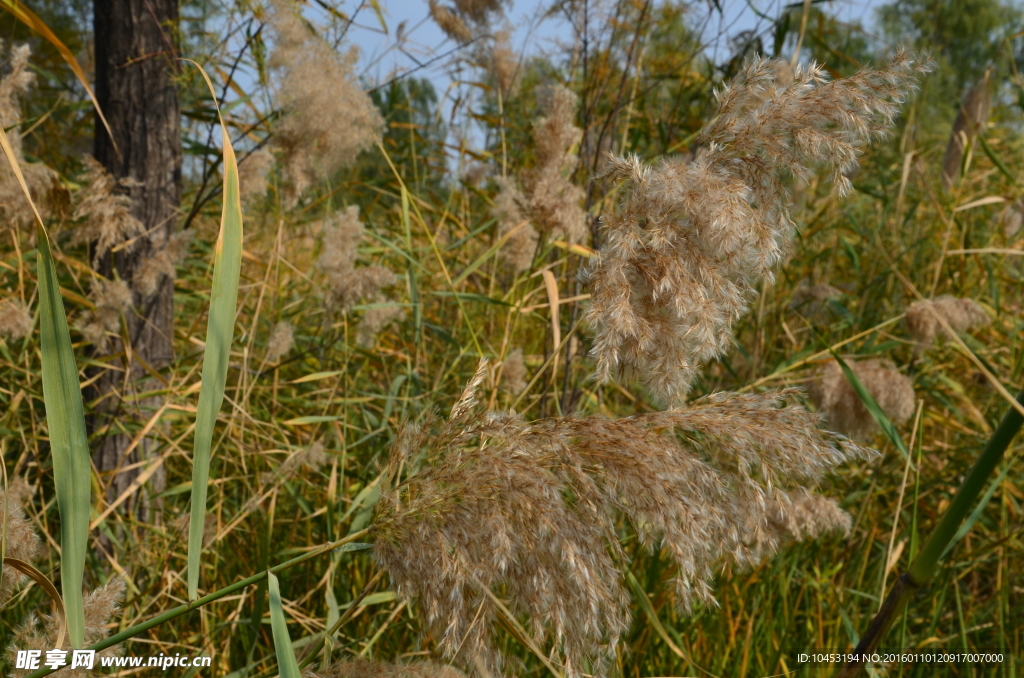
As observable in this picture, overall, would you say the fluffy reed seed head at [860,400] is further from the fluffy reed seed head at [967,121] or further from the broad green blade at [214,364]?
the fluffy reed seed head at [967,121]

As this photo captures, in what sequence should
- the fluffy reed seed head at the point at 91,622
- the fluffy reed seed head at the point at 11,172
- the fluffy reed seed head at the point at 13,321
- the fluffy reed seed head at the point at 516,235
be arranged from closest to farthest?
the fluffy reed seed head at the point at 91,622 → the fluffy reed seed head at the point at 13,321 → the fluffy reed seed head at the point at 11,172 → the fluffy reed seed head at the point at 516,235

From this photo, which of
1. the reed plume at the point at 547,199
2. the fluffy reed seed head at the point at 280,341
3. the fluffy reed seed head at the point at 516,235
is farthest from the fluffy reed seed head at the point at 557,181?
the fluffy reed seed head at the point at 280,341

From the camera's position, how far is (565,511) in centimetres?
82

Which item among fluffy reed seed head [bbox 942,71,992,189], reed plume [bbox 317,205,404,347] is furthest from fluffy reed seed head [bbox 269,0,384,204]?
fluffy reed seed head [bbox 942,71,992,189]

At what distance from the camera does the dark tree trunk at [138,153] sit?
2230 millimetres

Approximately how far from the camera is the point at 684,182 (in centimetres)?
94

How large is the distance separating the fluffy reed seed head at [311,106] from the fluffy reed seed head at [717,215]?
55.3 inches

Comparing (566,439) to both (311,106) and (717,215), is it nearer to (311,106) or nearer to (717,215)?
(717,215)

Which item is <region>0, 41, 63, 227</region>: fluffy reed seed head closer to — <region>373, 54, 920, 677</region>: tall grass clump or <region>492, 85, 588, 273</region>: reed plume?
<region>492, 85, 588, 273</region>: reed plume

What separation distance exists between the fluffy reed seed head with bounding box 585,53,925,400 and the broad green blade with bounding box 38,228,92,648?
1.93 feet

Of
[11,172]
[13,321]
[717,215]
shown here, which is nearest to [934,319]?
[717,215]

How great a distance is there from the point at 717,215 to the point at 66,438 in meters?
0.77

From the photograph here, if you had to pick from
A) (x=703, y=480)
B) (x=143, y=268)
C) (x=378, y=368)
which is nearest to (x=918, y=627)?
(x=703, y=480)

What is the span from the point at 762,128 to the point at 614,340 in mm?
322
